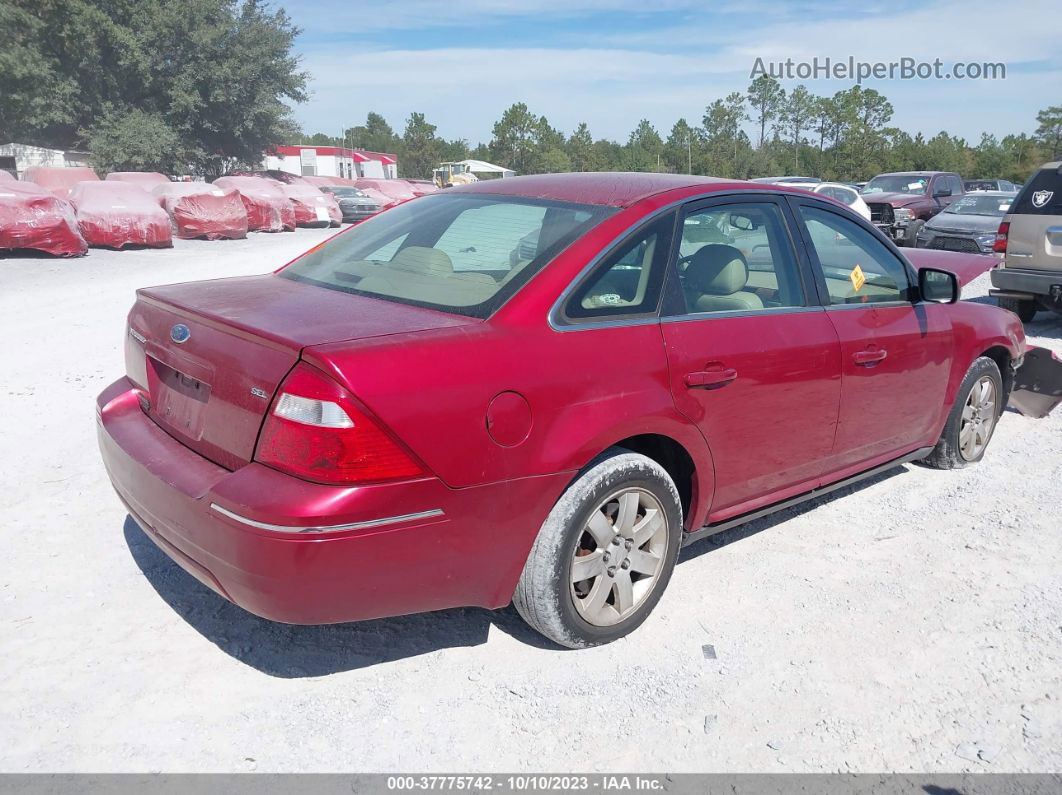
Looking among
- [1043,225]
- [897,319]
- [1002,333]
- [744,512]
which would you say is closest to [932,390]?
[897,319]

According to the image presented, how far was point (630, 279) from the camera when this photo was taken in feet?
10.6

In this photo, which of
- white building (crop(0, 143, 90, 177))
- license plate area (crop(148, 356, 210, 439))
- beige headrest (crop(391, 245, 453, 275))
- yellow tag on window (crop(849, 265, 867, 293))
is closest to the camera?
license plate area (crop(148, 356, 210, 439))

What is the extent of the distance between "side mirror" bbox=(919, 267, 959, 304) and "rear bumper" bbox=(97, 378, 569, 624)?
2576 millimetres

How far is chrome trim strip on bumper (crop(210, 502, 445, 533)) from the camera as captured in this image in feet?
8.13

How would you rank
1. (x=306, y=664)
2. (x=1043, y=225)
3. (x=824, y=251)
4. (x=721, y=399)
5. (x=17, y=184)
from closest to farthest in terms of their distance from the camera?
(x=306, y=664)
(x=721, y=399)
(x=824, y=251)
(x=1043, y=225)
(x=17, y=184)

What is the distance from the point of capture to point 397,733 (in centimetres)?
272

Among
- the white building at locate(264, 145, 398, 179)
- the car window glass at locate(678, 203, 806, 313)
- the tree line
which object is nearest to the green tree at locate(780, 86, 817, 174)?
the tree line

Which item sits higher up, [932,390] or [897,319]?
[897,319]

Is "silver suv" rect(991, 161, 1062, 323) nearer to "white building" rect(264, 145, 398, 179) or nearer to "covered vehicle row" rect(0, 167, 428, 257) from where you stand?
"covered vehicle row" rect(0, 167, 428, 257)

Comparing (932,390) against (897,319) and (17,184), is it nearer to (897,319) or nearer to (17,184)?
(897,319)

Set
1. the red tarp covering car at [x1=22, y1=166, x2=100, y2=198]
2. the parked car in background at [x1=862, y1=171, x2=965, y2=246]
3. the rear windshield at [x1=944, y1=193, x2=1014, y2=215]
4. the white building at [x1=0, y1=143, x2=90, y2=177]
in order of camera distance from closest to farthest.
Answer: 1. the rear windshield at [x1=944, y1=193, x2=1014, y2=215]
2. the parked car in background at [x1=862, y1=171, x2=965, y2=246]
3. the red tarp covering car at [x1=22, y1=166, x2=100, y2=198]
4. the white building at [x1=0, y1=143, x2=90, y2=177]
